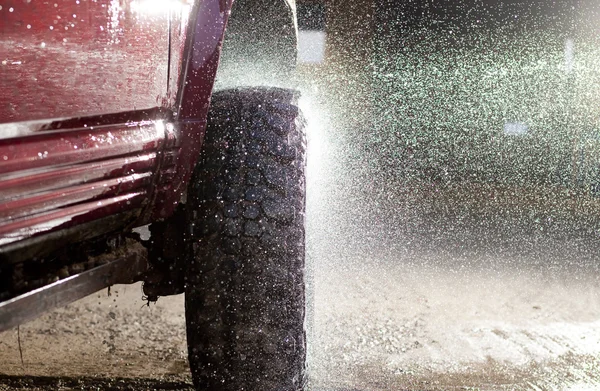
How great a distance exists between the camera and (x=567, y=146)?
11297 millimetres

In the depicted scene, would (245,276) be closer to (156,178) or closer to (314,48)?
(156,178)

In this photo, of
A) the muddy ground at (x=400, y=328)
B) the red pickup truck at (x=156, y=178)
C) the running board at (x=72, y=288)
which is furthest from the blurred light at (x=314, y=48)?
the running board at (x=72, y=288)

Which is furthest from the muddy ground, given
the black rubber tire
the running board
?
the running board

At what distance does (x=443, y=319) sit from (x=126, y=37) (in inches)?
104

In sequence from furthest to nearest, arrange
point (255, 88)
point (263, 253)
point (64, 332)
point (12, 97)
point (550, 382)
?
1. point (64, 332)
2. point (550, 382)
3. point (255, 88)
4. point (263, 253)
5. point (12, 97)

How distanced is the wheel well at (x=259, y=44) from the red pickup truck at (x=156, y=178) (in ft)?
1.95

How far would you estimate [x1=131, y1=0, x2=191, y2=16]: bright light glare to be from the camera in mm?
1595

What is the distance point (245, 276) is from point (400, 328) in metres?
1.65

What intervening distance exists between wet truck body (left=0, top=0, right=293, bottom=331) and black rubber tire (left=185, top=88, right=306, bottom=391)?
0.48 feet

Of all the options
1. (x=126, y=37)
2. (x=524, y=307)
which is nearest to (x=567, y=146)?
(x=524, y=307)

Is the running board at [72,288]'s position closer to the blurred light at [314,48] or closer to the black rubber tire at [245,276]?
the black rubber tire at [245,276]

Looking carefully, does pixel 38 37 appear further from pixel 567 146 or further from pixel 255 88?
pixel 567 146

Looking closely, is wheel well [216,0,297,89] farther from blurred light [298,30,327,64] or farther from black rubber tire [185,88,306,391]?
blurred light [298,30,327,64]

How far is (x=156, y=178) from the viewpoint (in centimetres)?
184
